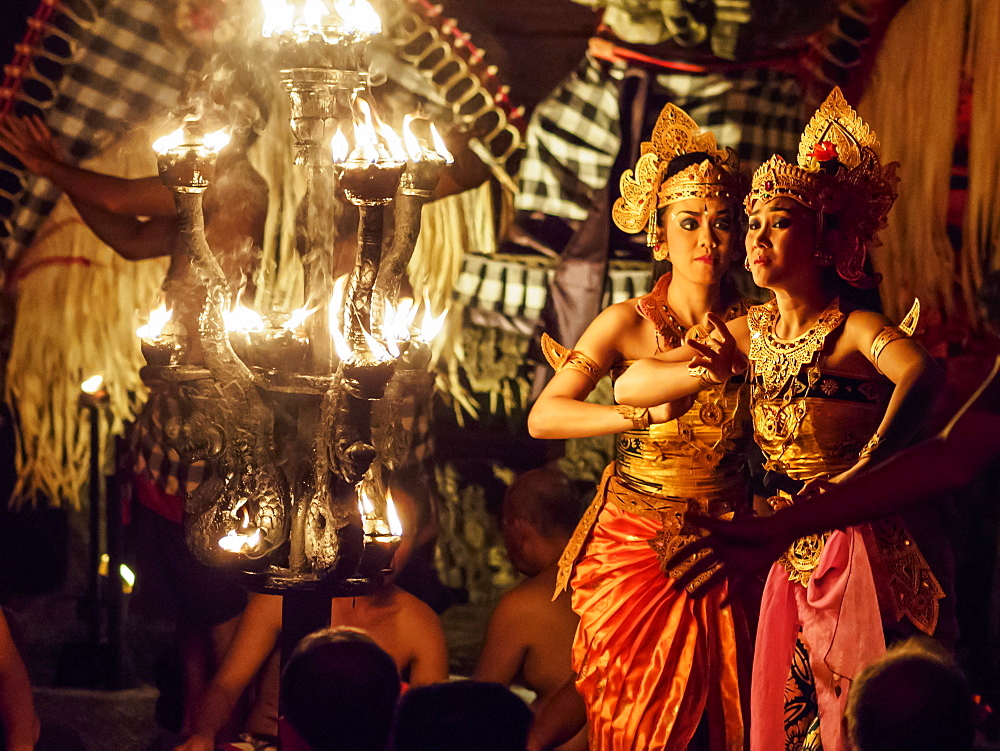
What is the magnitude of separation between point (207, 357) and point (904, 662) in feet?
6.14

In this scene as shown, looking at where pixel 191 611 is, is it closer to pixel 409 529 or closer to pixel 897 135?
pixel 409 529

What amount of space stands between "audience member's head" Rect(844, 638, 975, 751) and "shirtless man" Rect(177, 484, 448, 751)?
2.25m

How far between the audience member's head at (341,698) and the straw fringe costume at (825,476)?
124 cm

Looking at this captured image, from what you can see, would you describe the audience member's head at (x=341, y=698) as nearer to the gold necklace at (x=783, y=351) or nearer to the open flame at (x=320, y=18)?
the gold necklace at (x=783, y=351)

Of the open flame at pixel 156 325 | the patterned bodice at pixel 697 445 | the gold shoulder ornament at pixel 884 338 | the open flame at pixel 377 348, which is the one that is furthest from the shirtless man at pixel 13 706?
the gold shoulder ornament at pixel 884 338

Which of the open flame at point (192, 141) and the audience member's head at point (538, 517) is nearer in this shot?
the open flame at point (192, 141)

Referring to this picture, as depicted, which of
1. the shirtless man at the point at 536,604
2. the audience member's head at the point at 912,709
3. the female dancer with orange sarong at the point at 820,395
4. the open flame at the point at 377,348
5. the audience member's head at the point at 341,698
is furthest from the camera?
the shirtless man at the point at 536,604

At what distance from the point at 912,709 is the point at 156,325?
206cm

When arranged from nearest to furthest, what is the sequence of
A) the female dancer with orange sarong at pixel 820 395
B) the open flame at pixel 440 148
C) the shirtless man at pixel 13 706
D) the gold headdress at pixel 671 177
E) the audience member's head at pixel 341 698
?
the audience member's head at pixel 341 698 < the female dancer with orange sarong at pixel 820 395 < the open flame at pixel 440 148 < the gold headdress at pixel 671 177 < the shirtless man at pixel 13 706

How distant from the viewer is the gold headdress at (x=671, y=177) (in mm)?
3434

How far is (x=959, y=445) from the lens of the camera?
2496 millimetres

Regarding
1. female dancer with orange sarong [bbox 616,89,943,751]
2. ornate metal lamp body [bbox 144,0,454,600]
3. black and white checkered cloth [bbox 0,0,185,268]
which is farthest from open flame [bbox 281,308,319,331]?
black and white checkered cloth [bbox 0,0,185,268]

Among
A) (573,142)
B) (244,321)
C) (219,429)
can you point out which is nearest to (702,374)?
(244,321)

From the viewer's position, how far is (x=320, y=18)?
3.10 m
